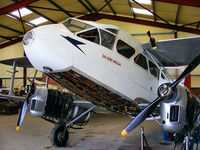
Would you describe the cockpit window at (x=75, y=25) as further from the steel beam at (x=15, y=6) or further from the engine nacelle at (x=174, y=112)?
the steel beam at (x=15, y=6)

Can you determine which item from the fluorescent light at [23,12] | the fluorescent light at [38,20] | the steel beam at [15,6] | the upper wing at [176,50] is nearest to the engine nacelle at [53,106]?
the upper wing at [176,50]

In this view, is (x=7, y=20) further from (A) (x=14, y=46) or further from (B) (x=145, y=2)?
(B) (x=145, y=2)

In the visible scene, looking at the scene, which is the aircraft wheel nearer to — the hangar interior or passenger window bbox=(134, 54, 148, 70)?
passenger window bbox=(134, 54, 148, 70)

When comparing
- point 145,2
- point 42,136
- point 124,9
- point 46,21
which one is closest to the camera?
point 42,136

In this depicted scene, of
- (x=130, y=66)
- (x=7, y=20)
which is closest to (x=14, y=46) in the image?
(x=7, y=20)

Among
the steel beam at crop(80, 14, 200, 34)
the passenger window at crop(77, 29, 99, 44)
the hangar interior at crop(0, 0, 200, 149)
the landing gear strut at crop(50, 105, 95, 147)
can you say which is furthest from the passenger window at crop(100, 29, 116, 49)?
the steel beam at crop(80, 14, 200, 34)

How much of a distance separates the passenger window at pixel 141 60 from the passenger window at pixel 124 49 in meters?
0.26

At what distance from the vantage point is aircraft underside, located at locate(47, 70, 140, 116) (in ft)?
17.9

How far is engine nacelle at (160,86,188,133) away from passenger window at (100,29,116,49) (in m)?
1.95

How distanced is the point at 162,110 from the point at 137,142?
437 cm

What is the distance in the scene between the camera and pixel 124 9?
22094 mm

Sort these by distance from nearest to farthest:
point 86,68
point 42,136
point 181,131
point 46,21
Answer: point 86,68, point 181,131, point 42,136, point 46,21

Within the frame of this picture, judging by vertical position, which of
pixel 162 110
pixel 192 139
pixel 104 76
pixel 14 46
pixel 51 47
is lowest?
pixel 192 139

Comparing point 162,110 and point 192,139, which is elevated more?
point 162,110
